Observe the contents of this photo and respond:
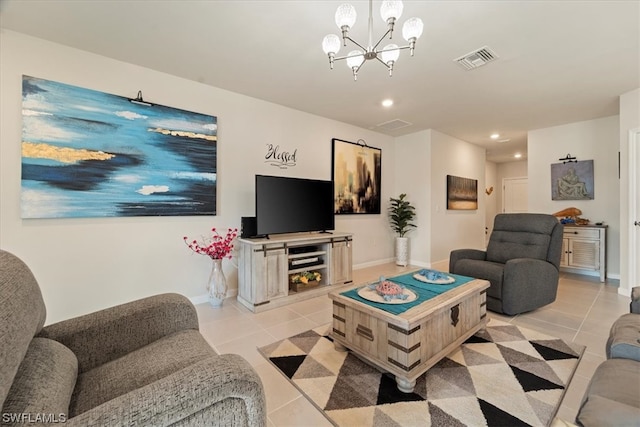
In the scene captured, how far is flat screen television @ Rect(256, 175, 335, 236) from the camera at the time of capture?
3.13 m

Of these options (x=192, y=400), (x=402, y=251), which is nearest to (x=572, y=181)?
(x=402, y=251)

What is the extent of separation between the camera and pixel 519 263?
8.79 feet

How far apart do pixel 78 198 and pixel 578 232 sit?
21.9ft

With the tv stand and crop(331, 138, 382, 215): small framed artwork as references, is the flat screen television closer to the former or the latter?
the tv stand

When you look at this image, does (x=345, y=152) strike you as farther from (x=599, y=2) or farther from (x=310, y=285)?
(x=599, y=2)

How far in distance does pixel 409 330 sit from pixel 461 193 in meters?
4.91

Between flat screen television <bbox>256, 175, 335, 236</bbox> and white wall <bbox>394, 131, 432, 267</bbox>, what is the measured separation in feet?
7.21

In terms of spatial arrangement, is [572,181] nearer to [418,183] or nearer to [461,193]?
[461,193]

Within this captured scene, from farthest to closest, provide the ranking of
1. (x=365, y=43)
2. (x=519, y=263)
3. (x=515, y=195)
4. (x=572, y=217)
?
(x=515, y=195)
(x=572, y=217)
(x=519, y=263)
(x=365, y=43)

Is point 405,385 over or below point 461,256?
below

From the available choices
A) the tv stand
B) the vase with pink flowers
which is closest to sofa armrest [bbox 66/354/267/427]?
the tv stand

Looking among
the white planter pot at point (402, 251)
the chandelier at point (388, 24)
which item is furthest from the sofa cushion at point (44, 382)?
the white planter pot at point (402, 251)

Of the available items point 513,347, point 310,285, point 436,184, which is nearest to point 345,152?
point 436,184

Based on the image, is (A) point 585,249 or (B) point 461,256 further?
(A) point 585,249
